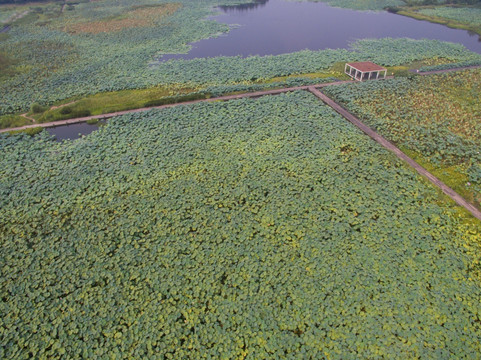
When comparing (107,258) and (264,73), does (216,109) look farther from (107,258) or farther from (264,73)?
(107,258)

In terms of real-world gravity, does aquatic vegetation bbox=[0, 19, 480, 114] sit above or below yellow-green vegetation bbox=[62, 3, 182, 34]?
below

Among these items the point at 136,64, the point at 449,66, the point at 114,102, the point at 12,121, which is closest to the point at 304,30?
the point at 449,66

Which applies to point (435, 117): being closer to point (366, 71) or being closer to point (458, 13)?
point (366, 71)

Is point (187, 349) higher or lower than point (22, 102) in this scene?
lower

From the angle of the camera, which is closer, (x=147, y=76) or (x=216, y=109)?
(x=216, y=109)

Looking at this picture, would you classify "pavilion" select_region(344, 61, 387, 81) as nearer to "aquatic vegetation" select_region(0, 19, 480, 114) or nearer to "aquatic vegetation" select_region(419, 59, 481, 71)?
"aquatic vegetation" select_region(0, 19, 480, 114)

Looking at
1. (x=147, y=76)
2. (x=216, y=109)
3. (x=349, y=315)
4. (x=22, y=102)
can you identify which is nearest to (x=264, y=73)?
(x=216, y=109)

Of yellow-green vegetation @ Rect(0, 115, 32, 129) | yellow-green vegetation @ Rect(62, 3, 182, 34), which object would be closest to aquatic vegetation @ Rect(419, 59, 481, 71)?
yellow-green vegetation @ Rect(0, 115, 32, 129)
